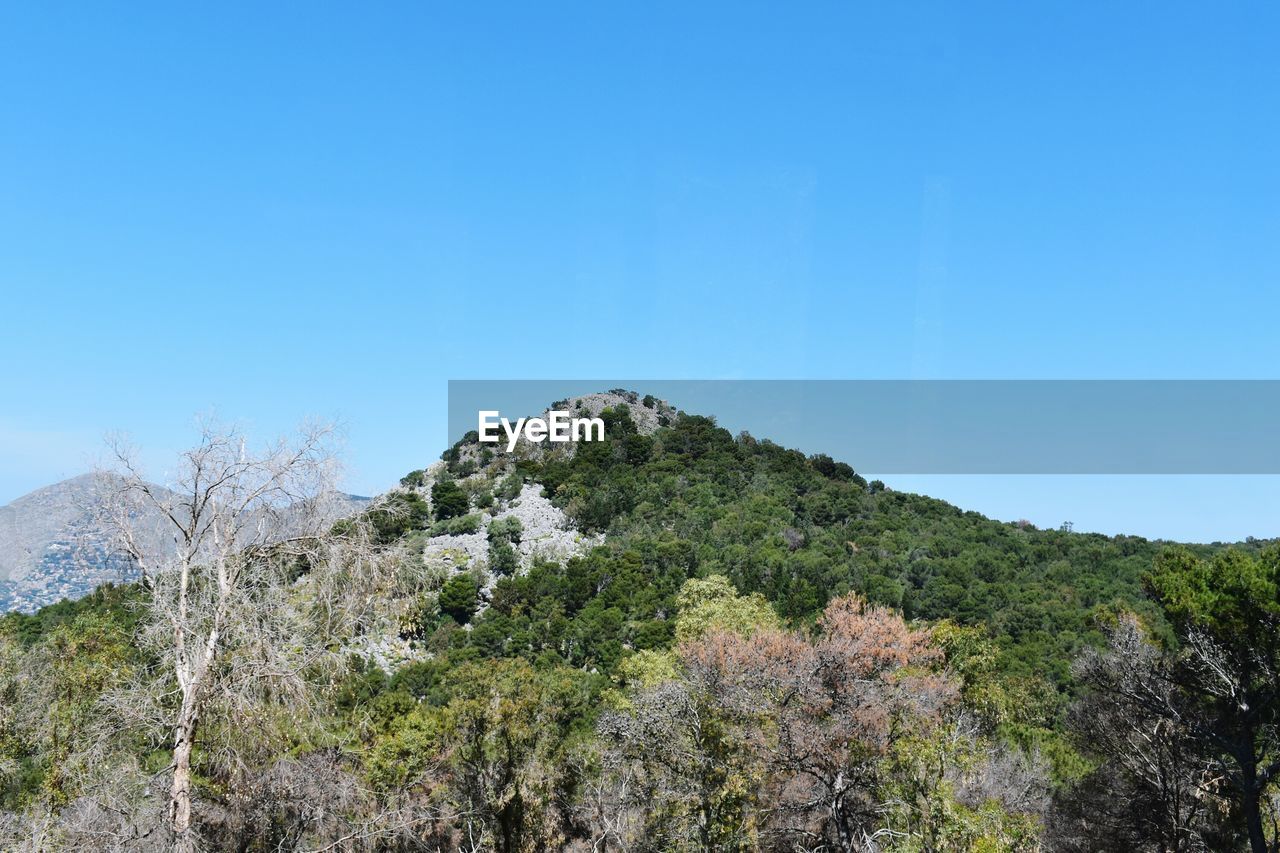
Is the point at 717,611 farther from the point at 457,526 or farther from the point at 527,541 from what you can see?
the point at 457,526

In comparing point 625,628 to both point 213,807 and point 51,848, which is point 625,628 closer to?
point 213,807

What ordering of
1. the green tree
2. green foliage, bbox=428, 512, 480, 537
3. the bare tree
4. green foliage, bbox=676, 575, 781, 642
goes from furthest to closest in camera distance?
green foliage, bbox=428, 512, 480, 537
green foliage, bbox=676, 575, 781, 642
the green tree
the bare tree

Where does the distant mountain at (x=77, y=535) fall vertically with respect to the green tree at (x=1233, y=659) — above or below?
above

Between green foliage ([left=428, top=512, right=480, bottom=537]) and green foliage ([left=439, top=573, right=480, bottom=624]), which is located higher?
green foliage ([left=428, top=512, right=480, bottom=537])

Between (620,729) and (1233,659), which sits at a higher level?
(1233,659)

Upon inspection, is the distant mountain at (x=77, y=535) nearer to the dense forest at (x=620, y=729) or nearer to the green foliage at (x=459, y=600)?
the dense forest at (x=620, y=729)

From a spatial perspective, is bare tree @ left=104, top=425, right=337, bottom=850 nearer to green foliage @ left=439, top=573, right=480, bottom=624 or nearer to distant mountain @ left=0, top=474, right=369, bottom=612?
distant mountain @ left=0, top=474, right=369, bottom=612

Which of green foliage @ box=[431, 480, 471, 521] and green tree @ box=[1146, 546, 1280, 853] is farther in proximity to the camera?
green foliage @ box=[431, 480, 471, 521]

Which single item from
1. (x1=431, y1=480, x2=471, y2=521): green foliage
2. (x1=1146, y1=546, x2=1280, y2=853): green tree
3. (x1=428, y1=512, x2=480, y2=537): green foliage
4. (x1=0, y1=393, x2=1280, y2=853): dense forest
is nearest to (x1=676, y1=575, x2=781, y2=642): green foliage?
(x1=0, y1=393, x2=1280, y2=853): dense forest

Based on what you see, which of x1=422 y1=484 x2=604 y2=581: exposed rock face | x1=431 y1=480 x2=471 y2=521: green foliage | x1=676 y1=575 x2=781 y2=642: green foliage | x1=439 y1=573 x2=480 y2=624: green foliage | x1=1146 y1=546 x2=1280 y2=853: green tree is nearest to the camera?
x1=1146 y1=546 x2=1280 y2=853: green tree

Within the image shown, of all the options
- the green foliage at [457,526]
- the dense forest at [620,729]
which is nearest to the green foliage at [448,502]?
the green foliage at [457,526]

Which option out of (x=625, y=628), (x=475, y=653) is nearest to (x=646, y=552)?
(x=625, y=628)

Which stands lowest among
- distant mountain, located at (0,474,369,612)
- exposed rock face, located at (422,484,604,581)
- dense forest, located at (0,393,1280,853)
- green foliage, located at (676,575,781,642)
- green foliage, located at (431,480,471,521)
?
dense forest, located at (0,393,1280,853)

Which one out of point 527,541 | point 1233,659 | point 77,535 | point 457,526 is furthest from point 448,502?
point 77,535
